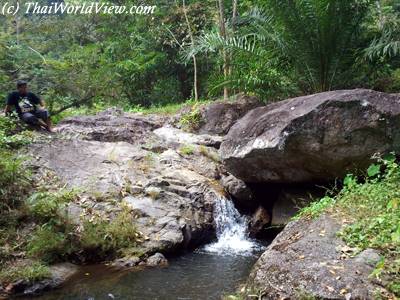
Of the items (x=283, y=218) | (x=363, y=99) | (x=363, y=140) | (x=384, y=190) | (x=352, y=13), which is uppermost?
(x=352, y=13)

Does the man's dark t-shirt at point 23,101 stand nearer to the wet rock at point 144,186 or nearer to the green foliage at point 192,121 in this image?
the wet rock at point 144,186

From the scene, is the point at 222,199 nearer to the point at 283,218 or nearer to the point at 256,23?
the point at 283,218

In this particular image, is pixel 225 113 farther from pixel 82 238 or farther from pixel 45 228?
pixel 45 228

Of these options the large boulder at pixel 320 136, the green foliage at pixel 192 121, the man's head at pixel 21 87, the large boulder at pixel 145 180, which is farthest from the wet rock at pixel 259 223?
the man's head at pixel 21 87

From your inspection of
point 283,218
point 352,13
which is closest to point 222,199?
point 283,218

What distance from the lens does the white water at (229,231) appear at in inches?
311

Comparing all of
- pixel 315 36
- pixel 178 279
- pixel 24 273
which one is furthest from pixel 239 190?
pixel 24 273

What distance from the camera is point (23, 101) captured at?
9.50 meters

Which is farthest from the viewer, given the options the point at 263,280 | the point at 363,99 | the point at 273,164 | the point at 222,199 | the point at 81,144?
the point at 81,144

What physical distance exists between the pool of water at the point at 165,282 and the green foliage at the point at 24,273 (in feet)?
1.06

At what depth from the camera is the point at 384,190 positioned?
5.66 metres

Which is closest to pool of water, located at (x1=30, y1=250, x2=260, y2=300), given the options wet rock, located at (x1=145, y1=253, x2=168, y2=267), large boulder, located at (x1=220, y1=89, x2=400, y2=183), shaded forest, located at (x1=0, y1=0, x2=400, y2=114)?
wet rock, located at (x1=145, y1=253, x2=168, y2=267)

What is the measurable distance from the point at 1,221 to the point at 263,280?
14.2 feet

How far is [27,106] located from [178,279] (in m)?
5.52
